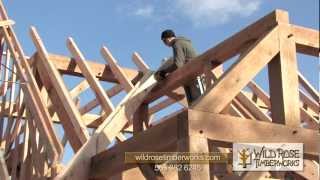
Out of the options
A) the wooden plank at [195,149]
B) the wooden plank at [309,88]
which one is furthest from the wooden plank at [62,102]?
the wooden plank at [309,88]

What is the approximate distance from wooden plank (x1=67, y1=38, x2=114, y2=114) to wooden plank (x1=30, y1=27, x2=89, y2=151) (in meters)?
0.44

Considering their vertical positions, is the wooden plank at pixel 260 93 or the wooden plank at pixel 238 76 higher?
the wooden plank at pixel 260 93

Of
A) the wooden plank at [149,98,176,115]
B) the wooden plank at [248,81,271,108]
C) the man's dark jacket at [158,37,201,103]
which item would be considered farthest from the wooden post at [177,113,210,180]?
the wooden plank at [149,98,176,115]

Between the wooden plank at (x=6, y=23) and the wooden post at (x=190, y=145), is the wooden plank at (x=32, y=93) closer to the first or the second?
the wooden plank at (x=6, y=23)

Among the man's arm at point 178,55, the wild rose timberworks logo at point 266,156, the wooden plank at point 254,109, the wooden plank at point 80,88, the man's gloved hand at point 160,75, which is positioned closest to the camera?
the wild rose timberworks logo at point 266,156

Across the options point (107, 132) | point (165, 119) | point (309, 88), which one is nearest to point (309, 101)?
point (309, 88)

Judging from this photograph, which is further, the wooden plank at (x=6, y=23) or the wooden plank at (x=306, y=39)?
the wooden plank at (x=6, y=23)

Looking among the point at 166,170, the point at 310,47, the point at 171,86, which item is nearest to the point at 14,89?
the point at 171,86

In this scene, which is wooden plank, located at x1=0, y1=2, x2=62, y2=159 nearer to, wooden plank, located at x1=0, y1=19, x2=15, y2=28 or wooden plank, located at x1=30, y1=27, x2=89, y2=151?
wooden plank, located at x1=0, y1=19, x2=15, y2=28

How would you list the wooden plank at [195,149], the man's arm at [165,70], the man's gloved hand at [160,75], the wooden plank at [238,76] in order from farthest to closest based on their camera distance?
1. the man's gloved hand at [160,75]
2. the man's arm at [165,70]
3. the wooden plank at [238,76]
4. the wooden plank at [195,149]

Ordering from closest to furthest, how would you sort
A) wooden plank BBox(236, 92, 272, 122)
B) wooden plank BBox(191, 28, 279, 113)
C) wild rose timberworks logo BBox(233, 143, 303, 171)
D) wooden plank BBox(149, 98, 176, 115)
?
wooden plank BBox(191, 28, 279, 113) < wild rose timberworks logo BBox(233, 143, 303, 171) < wooden plank BBox(236, 92, 272, 122) < wooden plank BBox(149, 98, 176, 115)

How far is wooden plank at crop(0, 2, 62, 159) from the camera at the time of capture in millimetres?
7062

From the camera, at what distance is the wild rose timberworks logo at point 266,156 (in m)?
4.92

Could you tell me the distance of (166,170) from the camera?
5.88 metres
